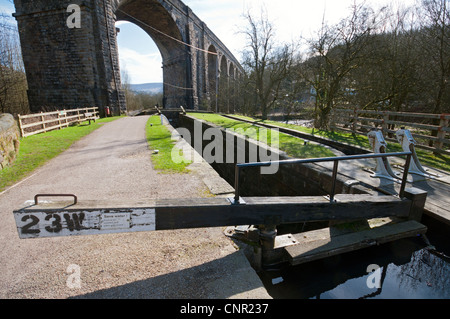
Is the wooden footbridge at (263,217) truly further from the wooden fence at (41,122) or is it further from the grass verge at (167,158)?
the wooden fence at (41,122)

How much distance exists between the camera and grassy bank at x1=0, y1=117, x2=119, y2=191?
5.74 m

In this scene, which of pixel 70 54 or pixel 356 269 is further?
pixel 70 54

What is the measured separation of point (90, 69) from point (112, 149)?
48.6 feet

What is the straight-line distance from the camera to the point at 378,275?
3189mm

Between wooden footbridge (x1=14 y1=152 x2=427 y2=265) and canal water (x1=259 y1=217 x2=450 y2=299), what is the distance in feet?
0.92

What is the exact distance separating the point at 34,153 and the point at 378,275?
33.5ft

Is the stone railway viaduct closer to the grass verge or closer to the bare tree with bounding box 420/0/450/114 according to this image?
the grass verge

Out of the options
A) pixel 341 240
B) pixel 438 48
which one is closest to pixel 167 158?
pixel 341 240

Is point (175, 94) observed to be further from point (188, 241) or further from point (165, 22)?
point (188, 241)

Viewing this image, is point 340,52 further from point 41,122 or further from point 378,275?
point 41,122

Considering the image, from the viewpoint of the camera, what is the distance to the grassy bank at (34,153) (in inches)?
226

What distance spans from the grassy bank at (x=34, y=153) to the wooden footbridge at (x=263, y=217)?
4000 mm

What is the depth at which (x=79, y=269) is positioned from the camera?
2.52 m
